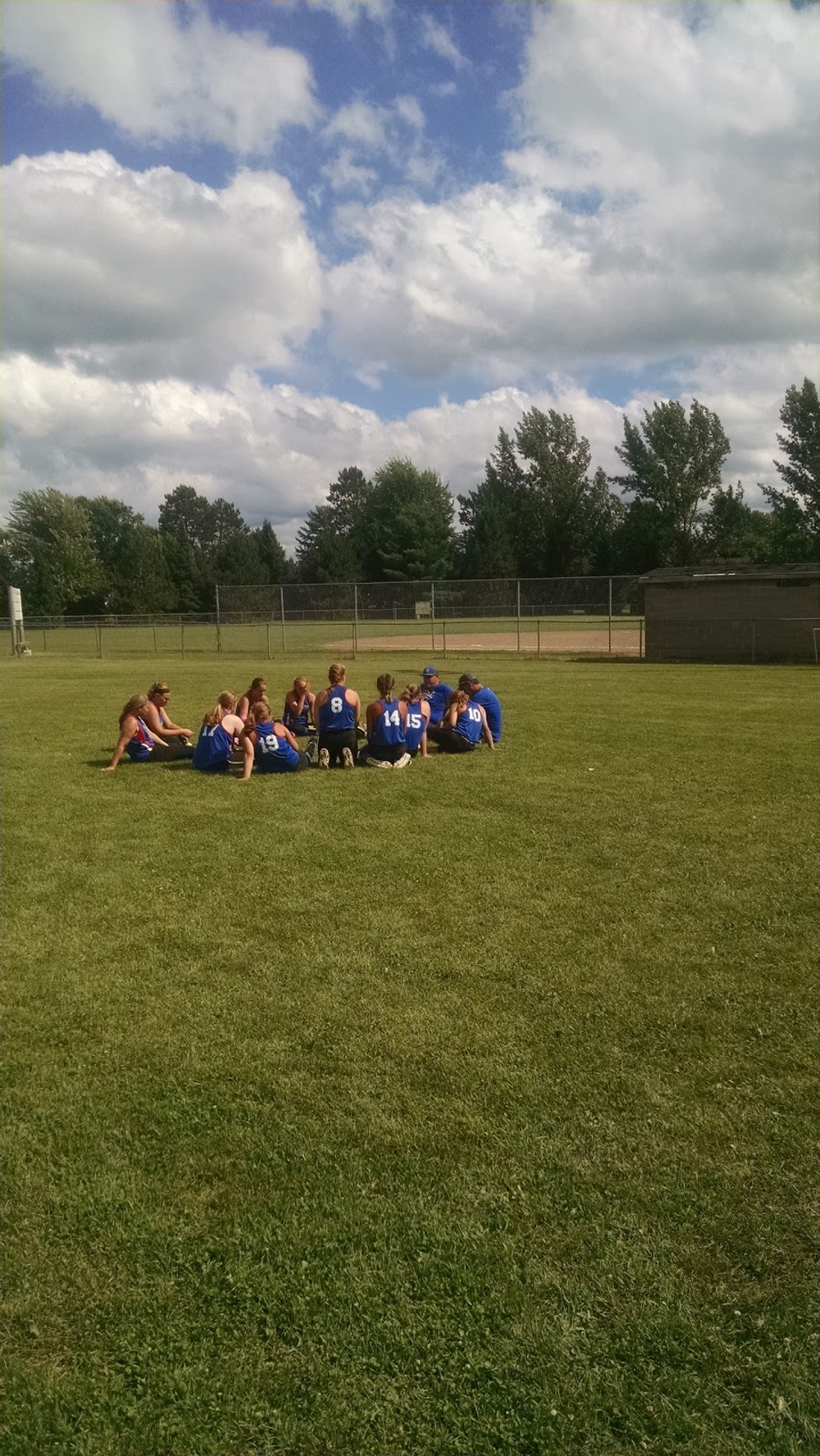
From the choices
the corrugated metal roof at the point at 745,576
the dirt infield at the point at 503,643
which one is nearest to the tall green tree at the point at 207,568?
the dirt infield at the point at 503,643

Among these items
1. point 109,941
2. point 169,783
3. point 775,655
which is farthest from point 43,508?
point 109,941

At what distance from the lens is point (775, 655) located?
2666 cm

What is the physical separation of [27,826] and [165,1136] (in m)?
5.27

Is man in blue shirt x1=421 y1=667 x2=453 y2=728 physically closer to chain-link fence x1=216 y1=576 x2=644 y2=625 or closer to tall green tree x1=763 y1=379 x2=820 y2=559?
chain-link fence x1=216 y1=576 x2=644 y2=625

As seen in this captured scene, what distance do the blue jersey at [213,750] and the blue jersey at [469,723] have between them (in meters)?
2.92

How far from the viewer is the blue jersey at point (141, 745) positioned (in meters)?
11.0

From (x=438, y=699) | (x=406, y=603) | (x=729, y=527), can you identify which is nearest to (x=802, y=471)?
(x=729, y=527)

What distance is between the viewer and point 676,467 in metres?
64.7

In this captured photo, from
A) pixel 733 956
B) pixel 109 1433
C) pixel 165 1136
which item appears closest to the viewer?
pixel 109 1433

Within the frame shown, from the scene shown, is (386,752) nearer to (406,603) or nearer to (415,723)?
(415,723)

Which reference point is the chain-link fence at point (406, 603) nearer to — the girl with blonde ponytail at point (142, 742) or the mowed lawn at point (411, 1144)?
the girl with blonde ponytail at point (142, 742)

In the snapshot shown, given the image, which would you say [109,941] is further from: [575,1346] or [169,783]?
[169,783]

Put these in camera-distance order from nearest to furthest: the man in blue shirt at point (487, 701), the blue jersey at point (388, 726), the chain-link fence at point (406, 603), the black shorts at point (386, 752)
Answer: the blue jersey at point (388, 726), the black shorts at point (386, 752), the man in blue shirt at point (487, 701), the chain-link fence at point (406, 603)

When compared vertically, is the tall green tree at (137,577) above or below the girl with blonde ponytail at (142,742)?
A: above
